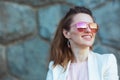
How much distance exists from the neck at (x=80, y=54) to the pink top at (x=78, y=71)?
0.07 feet

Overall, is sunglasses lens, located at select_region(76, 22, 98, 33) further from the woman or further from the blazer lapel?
the blazer lapel

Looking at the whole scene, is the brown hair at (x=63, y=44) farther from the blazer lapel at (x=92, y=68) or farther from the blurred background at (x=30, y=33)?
the blurred background at (x=30, y=33)

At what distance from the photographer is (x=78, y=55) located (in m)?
2.29

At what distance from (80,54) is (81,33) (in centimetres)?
11

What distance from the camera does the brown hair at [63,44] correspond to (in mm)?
2316

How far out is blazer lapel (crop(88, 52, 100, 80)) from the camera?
219 cm

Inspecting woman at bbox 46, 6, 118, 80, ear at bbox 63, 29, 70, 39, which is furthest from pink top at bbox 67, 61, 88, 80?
→ ear at bbox 63, 29, 70, 39

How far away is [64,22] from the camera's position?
7.73ft

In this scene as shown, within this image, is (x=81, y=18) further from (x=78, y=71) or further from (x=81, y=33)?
(x=78, y=71)

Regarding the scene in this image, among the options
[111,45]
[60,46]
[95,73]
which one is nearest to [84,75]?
Answer: [95,73]

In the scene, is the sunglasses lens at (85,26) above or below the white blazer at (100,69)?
above

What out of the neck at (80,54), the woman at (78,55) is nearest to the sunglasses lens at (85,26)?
the woman at (78,55)

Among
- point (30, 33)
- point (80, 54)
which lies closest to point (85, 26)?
point (80, 54)

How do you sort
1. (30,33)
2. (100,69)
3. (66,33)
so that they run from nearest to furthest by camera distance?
(100,69), (66,33), (30,33)
